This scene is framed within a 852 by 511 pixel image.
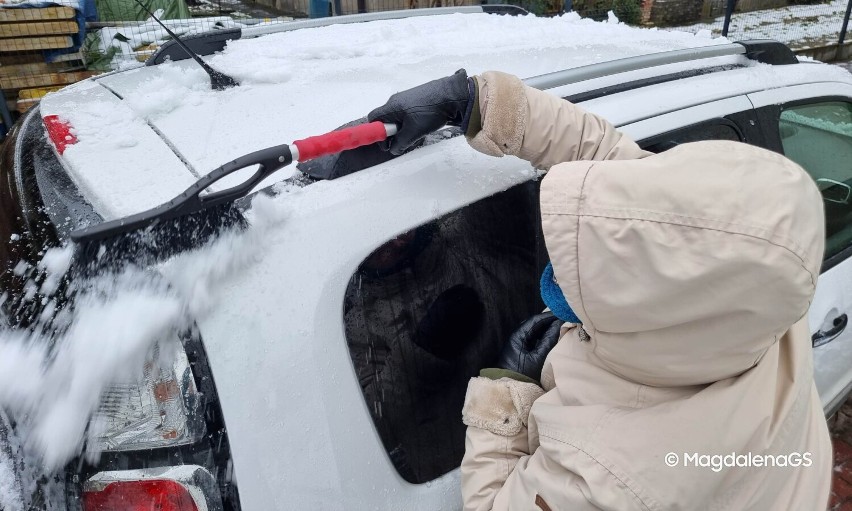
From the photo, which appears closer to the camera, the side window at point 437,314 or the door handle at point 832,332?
the side window at point 437,314

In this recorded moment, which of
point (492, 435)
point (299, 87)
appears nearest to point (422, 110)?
point (299, 87)

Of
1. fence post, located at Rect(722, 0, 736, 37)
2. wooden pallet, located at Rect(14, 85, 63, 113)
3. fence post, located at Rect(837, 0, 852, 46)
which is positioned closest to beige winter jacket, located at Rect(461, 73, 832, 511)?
wooden pallet, located at Rect(14, 85, 63, 113)

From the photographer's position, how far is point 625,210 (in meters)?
0.90

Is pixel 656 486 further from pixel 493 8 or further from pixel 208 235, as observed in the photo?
pixel 493 8

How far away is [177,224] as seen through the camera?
107 cm

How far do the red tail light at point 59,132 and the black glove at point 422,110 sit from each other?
750mm

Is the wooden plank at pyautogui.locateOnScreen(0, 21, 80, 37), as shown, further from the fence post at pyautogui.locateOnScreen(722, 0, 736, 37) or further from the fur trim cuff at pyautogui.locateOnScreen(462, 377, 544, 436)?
the fence post at pyautogui.locateOnScreen(722, 0, 736, 37)

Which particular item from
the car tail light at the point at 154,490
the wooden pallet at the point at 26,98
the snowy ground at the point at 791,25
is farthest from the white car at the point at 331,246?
the snowy ground at the point at 791,25

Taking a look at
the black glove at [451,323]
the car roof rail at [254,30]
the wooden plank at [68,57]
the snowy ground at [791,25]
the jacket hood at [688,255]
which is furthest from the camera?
the snowy ground at [791,25]

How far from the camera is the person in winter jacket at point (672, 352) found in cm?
85

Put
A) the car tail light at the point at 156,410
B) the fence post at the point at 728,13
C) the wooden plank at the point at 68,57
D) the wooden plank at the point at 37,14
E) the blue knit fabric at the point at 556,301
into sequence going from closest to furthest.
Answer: the car tail light at the point at 156,410 < the blue knit fabric at the point at 556,301 < the wooden plank at the point at 37,14 < the wooden plank at the point at 68,57 < the fence post at the point at 728,13

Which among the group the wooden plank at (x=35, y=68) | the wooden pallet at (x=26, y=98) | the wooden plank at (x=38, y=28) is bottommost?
the wooden pallet at (x=26, y=98)

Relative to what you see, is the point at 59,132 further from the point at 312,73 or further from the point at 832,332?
the point at 832,332

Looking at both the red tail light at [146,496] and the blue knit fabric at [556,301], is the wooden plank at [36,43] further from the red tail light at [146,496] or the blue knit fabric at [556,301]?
the blue knit fabric at [556,301]
